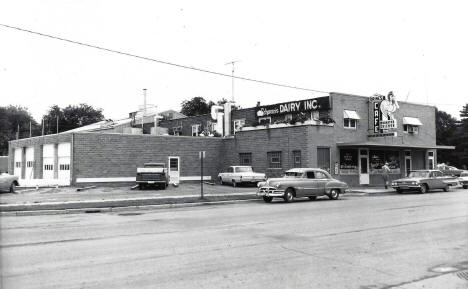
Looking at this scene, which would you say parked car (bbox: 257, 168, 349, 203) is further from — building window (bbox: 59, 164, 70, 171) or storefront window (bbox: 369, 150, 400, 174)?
building window (bbox: 59, 164, 70, 171)

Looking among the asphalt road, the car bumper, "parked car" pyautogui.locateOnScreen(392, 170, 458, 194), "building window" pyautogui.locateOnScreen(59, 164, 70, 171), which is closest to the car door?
the car bumper

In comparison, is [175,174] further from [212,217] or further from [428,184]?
[212,217]

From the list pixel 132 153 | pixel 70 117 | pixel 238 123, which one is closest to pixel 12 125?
pixel 70 117

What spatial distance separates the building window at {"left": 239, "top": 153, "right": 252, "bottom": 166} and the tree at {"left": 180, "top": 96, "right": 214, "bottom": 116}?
42788 millimetres

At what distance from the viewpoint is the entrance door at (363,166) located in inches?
1372

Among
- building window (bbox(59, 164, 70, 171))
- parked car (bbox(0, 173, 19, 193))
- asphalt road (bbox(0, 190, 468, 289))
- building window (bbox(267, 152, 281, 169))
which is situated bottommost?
asphalt road (bbox(0, 190, 468, 289))

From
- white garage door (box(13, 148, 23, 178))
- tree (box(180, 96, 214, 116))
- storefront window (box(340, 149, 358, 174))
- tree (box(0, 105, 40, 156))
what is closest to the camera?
storefront window (box(340, 149, 358, 174))

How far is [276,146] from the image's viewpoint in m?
34.2

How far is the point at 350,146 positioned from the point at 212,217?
2046cm

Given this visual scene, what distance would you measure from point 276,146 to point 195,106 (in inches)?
1894

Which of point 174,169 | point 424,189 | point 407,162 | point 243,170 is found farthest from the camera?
point 407,162

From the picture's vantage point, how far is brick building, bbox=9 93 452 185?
3244 centimetres

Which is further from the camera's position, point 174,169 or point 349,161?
point 174,169

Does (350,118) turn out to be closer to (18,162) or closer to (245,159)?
(245,159)
